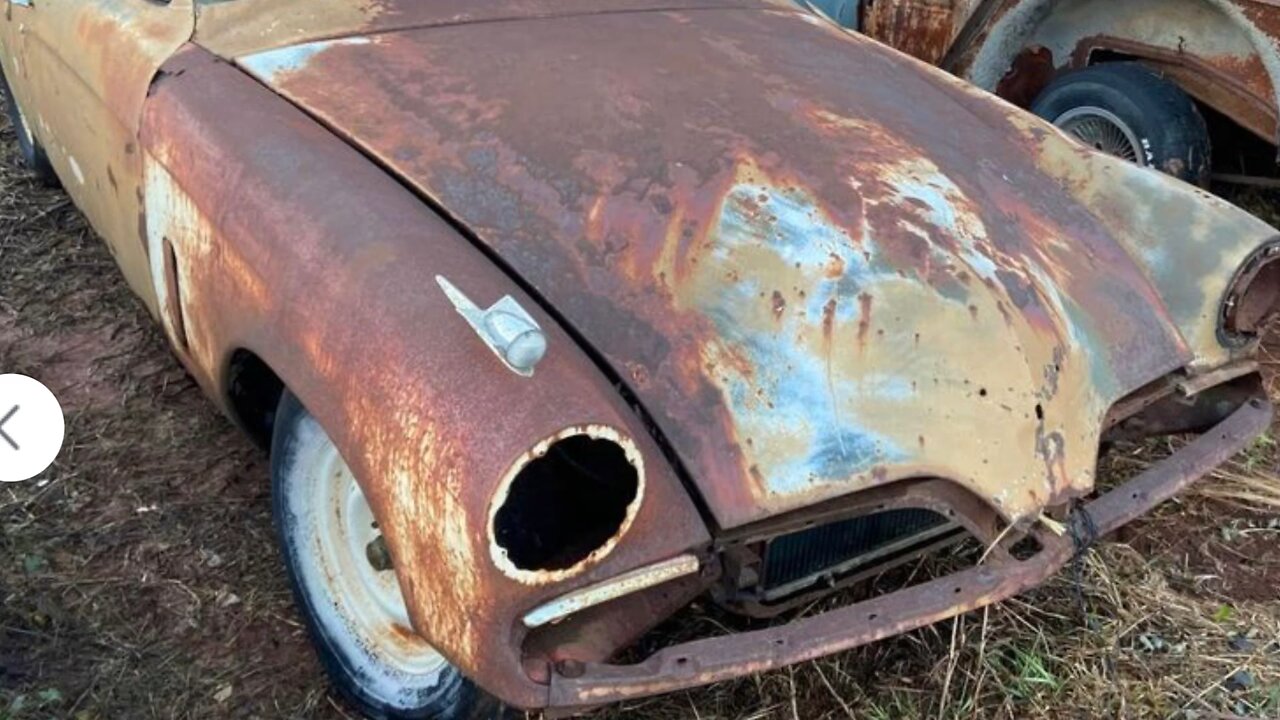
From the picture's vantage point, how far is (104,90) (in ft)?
9.23

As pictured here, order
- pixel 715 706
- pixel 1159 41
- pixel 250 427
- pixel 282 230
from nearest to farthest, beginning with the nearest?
pixel 282 230
pixel 715 706
pixel 250 427
pixel 1159 41

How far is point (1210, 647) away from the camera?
271 cm

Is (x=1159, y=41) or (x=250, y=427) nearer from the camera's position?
(x=250, y=427)

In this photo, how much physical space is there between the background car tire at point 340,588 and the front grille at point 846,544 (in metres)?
0.69

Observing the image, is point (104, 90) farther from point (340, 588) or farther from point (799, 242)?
point (799, 242)

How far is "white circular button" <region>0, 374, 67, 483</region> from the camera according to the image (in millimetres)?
2920

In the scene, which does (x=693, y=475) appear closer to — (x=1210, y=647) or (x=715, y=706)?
(x=715, y=706)

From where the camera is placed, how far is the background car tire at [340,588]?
7.73ft

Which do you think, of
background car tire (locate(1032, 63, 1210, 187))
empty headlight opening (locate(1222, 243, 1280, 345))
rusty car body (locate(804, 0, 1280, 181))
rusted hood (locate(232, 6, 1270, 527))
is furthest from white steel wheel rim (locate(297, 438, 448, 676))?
rusty car body (locate(804, 0, 1280, 181))

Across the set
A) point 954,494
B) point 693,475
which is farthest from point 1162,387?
point 693,475

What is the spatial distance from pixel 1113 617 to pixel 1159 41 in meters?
2.36

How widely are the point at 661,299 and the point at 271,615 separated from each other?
4.30 feet

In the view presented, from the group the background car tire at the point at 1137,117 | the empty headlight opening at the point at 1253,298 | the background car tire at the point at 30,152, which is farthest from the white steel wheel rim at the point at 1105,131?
the background car tire at the point at 30,152

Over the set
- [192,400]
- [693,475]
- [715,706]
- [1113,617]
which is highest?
[693,475]
